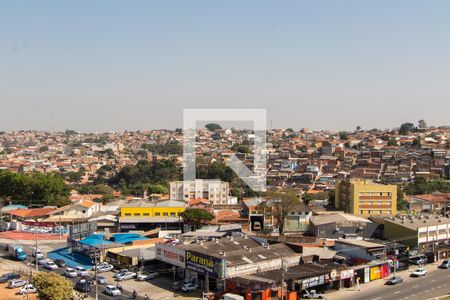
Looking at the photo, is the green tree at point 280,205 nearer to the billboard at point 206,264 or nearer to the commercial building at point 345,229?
the commercial building at point 345,229

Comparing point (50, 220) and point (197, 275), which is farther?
point (50, 220)

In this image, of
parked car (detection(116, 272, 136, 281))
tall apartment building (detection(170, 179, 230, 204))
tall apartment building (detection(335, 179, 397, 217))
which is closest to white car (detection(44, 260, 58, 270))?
parked car (detection(116, 272, 136, 281))

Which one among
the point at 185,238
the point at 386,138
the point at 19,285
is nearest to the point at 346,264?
the point at 185,238

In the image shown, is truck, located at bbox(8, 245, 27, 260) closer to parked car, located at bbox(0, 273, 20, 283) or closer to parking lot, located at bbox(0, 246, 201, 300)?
parking lot, located at bbox(0, 246, 201, 300)

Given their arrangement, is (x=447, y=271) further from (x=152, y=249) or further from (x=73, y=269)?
(x=73, y=269)

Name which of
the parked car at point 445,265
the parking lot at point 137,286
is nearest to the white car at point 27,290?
the parking lot at point 137,286

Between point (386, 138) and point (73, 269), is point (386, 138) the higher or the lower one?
the higher one

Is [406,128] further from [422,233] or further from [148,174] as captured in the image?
[422,233]
